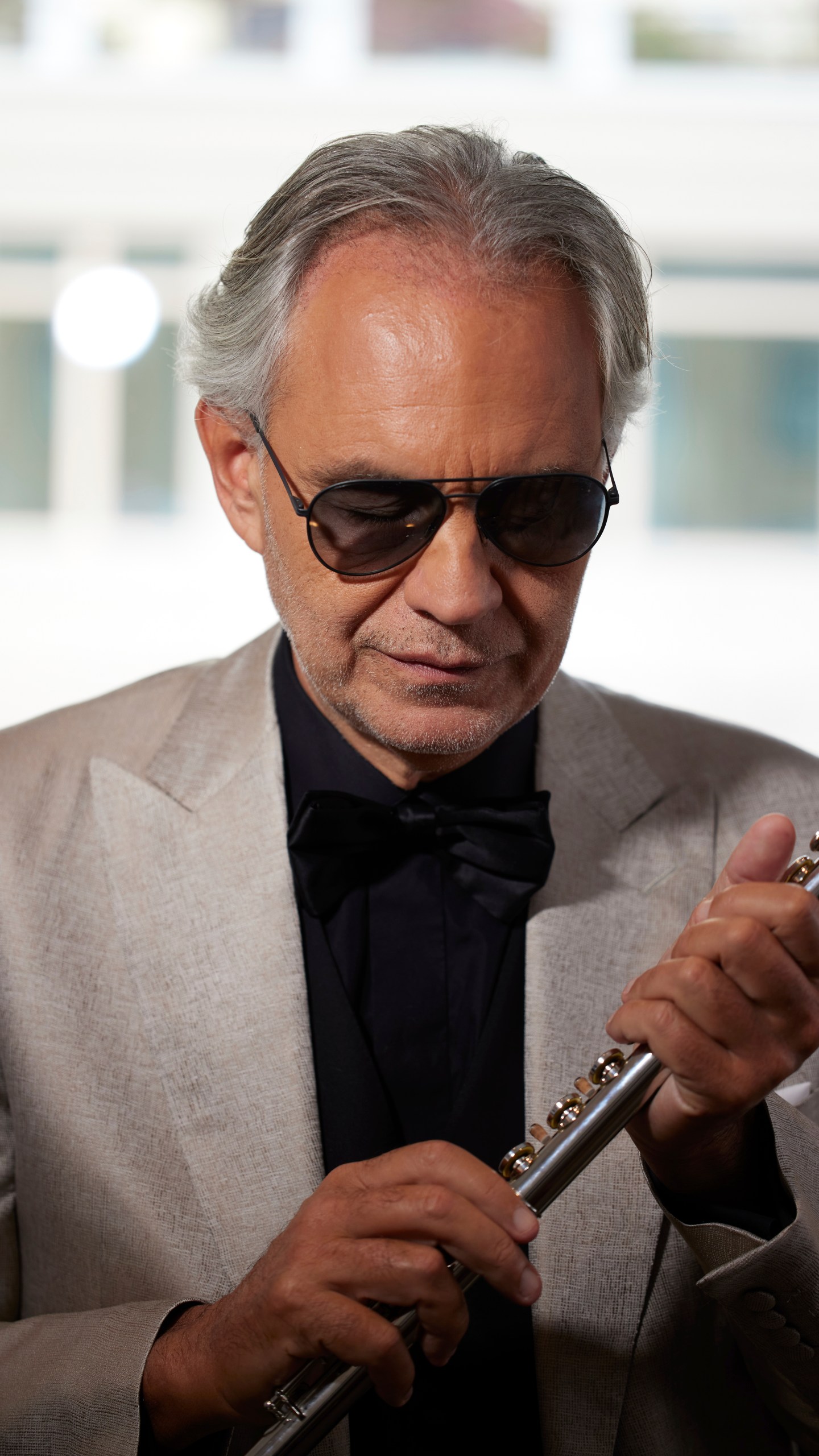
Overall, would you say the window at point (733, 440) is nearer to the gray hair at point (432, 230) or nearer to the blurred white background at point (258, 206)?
the blurred white background at point (258, 206)

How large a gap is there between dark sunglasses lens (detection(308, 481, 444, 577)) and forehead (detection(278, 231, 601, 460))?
8 centimetres

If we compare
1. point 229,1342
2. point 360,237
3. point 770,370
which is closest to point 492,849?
point 229,1342

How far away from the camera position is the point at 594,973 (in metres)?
1.60

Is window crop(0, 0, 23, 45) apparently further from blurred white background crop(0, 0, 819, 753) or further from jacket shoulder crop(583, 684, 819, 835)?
jacket shoulder crop(583, 684, 819, 835)

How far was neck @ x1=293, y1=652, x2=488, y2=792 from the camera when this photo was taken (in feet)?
5.41

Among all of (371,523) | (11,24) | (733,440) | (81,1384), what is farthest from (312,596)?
(11,24)

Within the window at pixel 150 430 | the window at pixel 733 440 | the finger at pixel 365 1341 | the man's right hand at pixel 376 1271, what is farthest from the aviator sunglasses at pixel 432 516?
the window at pixel 733 440

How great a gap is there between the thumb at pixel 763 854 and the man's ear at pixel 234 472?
79cm

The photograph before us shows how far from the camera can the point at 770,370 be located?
12.5ft

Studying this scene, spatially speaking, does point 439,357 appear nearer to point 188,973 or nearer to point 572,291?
point 572,291

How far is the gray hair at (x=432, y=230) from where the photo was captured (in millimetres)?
1468

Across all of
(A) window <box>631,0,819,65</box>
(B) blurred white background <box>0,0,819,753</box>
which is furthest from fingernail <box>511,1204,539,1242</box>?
(A) window <box>631,0,819,65</box>

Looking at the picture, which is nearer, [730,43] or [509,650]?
[509,650]

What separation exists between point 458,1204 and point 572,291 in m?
1.06
